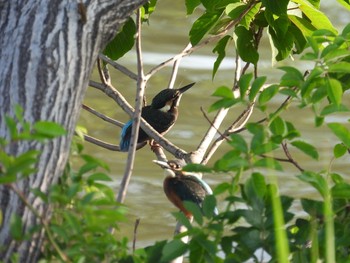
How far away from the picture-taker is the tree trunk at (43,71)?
2375 mm

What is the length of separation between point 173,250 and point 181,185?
5.57ft

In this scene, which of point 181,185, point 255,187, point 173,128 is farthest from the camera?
point 173,128

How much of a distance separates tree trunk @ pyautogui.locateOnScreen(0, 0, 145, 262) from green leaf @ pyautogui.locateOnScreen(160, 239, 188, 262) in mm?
294

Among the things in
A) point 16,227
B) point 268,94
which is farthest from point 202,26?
point 16,227

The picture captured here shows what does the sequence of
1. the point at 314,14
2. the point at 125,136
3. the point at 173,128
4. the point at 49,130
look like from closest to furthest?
the point at 49,130
the point at 314,14
the point at 125,136
the point at 173,128

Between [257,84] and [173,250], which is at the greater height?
[257,84]

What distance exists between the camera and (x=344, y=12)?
10031 millimetres

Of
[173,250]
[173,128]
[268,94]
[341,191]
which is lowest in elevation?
[173,128]

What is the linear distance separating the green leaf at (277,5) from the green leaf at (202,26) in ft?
1.06

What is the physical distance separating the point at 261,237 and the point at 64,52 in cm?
65

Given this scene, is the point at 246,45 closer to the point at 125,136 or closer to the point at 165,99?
the point at 125,136

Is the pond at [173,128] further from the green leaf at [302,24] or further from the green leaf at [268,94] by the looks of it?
the green leaf at [268,94]

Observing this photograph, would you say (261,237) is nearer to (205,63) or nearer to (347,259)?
(347,259)

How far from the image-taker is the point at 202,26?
3836 millimetres
